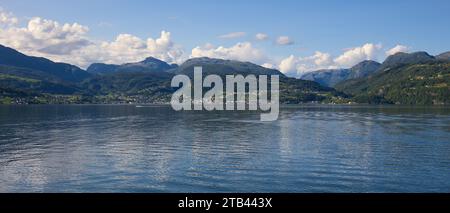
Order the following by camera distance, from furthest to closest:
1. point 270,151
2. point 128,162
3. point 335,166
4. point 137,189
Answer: point 270,151, point 128,162, point 335,166, point 137,189

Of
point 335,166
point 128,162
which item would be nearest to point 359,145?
point 335,166

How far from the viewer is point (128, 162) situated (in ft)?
235

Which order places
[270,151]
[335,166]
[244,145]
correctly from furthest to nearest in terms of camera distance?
[244,145] → [270,151] → [335,166]

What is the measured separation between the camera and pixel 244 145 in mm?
94188

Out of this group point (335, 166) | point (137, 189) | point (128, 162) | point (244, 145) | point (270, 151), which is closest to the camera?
point (137, 189)

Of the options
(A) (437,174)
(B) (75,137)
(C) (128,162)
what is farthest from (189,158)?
(B) (75,137)
